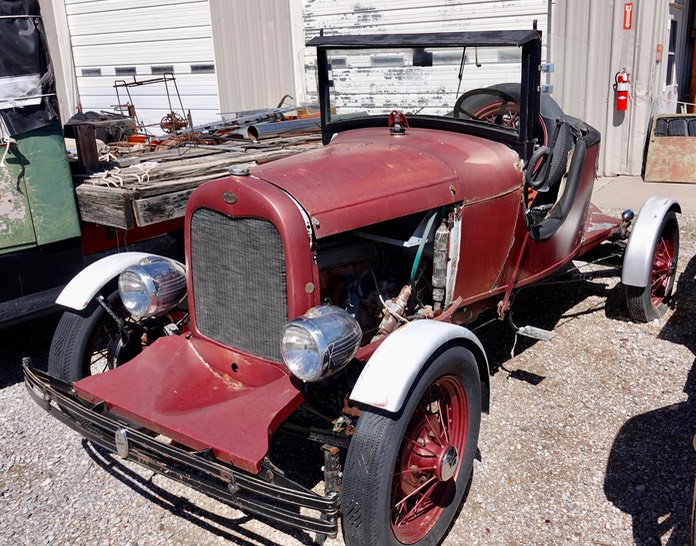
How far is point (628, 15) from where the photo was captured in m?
7.62


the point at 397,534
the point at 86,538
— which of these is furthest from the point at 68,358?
the point at 397,534

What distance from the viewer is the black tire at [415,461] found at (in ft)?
7.52

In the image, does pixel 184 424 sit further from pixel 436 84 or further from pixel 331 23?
pixel 331 23

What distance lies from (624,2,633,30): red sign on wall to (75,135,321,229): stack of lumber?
4708 mm

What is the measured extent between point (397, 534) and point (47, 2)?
38.9 feet

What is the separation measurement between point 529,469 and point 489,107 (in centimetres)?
188

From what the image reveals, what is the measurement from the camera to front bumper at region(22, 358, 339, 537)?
7.12 feet

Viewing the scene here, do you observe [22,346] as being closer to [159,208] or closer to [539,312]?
[159,208]

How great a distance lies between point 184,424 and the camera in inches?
98.7

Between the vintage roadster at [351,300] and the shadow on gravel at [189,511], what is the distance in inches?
8.8

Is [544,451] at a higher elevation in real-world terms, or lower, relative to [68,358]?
lower

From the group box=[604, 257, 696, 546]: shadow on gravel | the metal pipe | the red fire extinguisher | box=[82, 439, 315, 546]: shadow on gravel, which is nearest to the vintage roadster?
box=[82, 439, 315, 546]: shadow on gravel

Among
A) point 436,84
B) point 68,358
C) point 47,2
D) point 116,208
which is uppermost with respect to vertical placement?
point 47,2

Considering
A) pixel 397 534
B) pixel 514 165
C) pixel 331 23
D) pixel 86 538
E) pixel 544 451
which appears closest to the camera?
pixel 397 534
